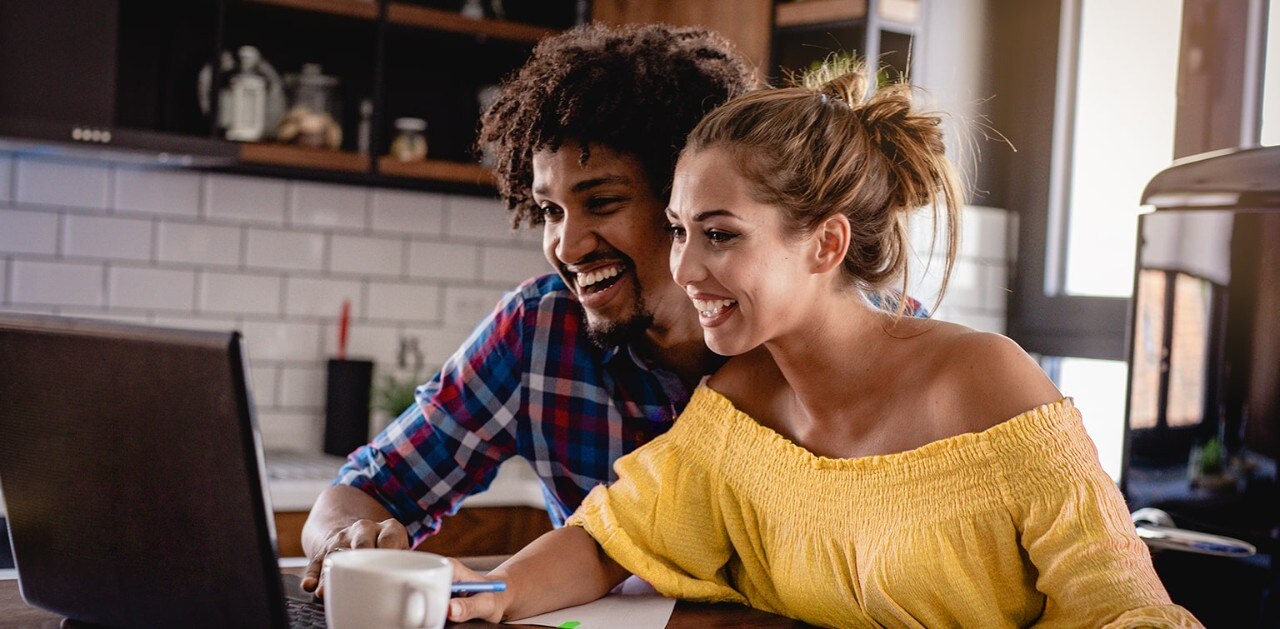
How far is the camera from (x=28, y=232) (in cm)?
279

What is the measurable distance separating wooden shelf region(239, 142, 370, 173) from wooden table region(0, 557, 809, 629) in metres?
1.65

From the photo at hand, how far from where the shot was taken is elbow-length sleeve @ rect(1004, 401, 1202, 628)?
1.04 meters

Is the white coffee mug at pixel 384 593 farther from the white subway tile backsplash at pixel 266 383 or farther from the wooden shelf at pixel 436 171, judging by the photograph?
the white subway tile backsplash at pixel 266 383

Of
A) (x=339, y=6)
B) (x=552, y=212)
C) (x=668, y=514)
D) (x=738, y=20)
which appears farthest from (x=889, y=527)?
(x=339, y=6)

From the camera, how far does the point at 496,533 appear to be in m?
2.74

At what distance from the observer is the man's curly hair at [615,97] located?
1556mm

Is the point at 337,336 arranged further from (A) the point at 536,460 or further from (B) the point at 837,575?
(B) the point at 837,575

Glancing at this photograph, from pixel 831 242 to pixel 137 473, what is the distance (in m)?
0.76

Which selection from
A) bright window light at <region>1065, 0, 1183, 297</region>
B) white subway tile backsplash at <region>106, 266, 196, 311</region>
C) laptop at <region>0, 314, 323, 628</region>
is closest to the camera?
laptop at <region>0, 314, 323, 628</region>

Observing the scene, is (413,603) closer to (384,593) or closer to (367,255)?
(384,593)

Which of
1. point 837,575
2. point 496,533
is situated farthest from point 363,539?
point 496,533

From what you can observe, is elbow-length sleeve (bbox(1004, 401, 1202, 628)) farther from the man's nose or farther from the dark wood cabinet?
the dark wood cabinet

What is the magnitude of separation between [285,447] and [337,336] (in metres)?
0.31

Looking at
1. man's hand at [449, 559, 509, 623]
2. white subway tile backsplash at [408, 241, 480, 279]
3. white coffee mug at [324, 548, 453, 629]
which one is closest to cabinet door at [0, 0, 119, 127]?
→ white subway tile backsplash at [408, 241, 480, 279]
